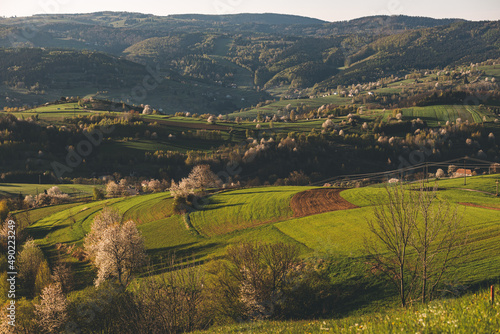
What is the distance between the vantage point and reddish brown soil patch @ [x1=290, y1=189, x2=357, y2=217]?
74.3 meters

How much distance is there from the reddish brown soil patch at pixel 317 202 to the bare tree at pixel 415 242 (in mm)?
22406

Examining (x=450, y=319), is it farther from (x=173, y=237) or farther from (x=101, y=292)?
(x=173, y=237)

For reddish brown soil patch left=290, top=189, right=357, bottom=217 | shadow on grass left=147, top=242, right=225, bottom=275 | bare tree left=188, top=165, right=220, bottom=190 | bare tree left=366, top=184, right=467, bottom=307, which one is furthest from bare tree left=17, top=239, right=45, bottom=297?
bare tree left=366, top=184, right=467, bottom=307

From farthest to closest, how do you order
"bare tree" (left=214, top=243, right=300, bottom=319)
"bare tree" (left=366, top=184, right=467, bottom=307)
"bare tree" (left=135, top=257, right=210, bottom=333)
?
"bare tree" (left=214, top=243, right=300, bottom=319), "bare tree" (left=135, top=257, right=210, bottom=333), "bare tree" (left=366, top=184, right=467, bottom=307)

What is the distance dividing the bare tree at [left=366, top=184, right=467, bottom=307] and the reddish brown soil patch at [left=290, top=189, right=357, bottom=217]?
2241cm

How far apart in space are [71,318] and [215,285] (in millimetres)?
19753

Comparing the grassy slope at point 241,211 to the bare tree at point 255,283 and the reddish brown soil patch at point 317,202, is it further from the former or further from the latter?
the bare tree at point 255,283

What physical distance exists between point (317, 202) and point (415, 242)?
177 ft

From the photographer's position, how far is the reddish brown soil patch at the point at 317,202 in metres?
74.3

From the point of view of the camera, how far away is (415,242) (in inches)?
1041

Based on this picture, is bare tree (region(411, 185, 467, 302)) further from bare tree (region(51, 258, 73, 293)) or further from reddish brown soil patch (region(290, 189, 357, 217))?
bare tree (region(51, 258, 73, 293))

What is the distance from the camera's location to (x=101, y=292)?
47.0 m

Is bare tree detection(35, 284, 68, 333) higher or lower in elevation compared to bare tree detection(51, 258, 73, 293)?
higher

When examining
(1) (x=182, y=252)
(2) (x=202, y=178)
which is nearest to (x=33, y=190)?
(2) (x=202, y=178)
